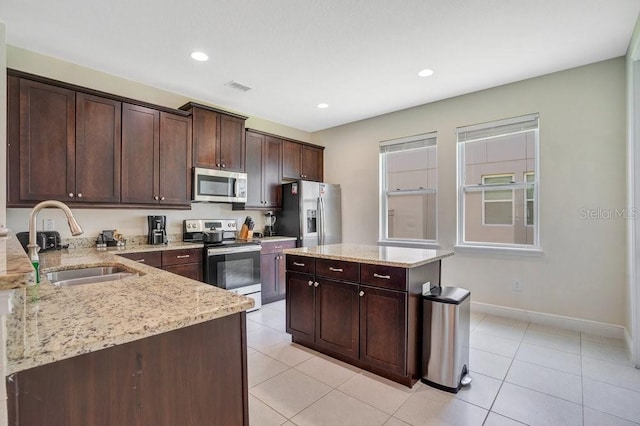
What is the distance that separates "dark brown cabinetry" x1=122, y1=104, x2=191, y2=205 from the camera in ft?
10.8

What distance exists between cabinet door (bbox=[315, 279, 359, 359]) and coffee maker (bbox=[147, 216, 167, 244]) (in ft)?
6.78

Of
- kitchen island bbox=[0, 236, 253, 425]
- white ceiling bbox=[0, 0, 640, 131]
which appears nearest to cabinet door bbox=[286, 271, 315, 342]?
kitchen island bbox=[0, 236, 253, 425]

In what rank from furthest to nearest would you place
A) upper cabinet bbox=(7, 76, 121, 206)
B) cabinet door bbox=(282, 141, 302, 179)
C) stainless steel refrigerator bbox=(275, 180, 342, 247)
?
cabinet door bbox=(282, 141, 302, 179), stainless steel refrigerator bbox=(275, 180, 342, 247), upper cabinet bbox=(7, 76, 121, 206)

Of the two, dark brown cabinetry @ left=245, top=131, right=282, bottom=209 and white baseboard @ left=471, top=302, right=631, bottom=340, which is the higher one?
dark brown cabinetry @ left=245, top=131, right=282, bottom=209

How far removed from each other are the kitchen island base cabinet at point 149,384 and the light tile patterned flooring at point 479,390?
0.99 metres

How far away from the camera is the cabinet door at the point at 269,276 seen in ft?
14.0

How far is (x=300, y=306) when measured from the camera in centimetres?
287

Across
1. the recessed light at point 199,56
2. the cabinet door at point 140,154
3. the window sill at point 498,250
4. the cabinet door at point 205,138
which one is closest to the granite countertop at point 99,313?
the cabinet door at point 140,154

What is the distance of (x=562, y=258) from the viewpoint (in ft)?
10.9

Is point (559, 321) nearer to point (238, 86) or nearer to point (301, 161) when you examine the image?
point (301, 161)

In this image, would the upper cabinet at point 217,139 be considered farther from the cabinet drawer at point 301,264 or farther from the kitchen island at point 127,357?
the kitchen island at point 127,357

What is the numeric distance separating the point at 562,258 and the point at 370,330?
8.00 feet

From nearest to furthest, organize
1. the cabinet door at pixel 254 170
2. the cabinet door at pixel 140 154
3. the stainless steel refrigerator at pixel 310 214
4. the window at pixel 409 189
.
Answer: the cabinet door at pixel 140 154
the window at pixel 409 189
the cabinet door at pixel 254 170
the stainless steel refrigerator at pixel 310 214

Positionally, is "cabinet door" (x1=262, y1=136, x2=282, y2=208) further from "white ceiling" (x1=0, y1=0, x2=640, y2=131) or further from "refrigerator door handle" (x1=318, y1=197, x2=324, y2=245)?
"white ceiling" (x1=0, y1=0, x2=640, y2=131)
